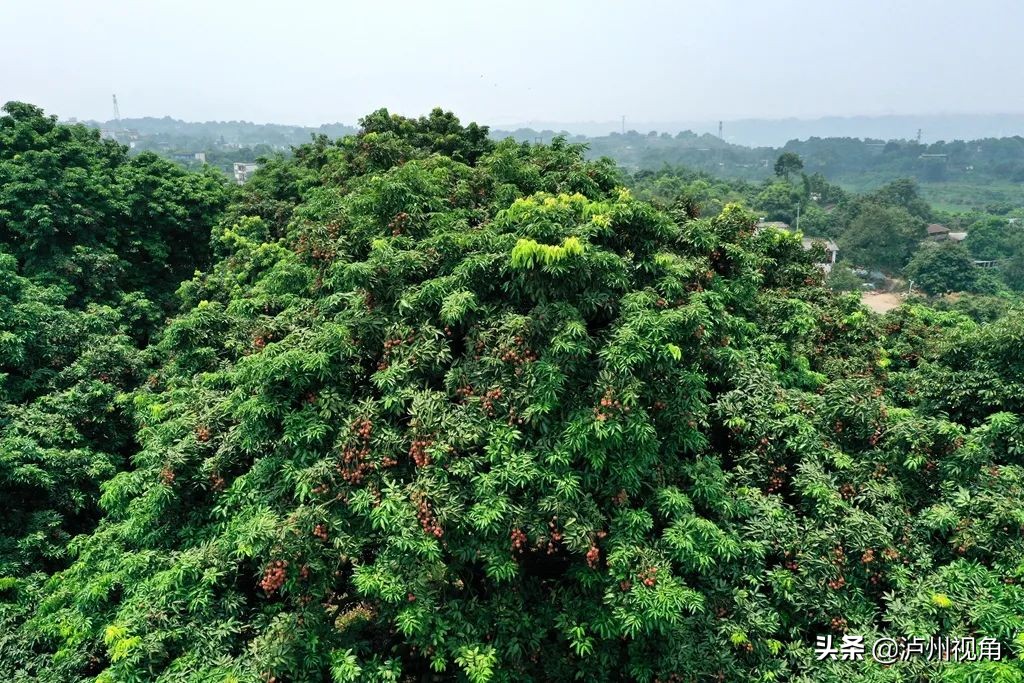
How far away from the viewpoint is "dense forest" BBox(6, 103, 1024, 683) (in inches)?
211

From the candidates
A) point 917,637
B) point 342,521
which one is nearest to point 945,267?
point 917,637

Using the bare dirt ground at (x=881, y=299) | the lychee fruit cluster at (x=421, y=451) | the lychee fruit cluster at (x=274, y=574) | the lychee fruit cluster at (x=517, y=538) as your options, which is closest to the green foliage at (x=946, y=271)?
the bare dirt ground at (x=881, y=299)

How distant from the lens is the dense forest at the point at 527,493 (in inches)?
211

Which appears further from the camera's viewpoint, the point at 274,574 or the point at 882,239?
the point at 882,239

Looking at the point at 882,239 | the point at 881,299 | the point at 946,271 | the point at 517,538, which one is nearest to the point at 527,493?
the point at 517,538

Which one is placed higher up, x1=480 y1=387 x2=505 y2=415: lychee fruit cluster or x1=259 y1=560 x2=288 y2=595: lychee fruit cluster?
x1=480 y1=387 x2=505 y2=415: lychee fruit cluster

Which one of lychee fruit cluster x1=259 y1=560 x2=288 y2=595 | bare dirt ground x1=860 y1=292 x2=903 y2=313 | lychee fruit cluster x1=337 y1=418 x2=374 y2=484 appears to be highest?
lychee fruit cluster x1=337 y1=418 x2=374 y2=484

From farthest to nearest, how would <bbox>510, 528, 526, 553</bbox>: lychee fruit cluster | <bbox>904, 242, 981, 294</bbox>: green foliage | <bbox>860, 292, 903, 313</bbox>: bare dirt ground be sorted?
<bbox>860, 292, 903, 313</bbox>: bare dirt ground → <bbox>904, 242, 981, 294</bbox>: green foliage → <bbox>510, 528, 526, 553</bbox>: lychee fruit cluster

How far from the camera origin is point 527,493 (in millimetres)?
5480

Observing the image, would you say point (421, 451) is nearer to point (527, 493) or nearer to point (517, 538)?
point (527, 493)

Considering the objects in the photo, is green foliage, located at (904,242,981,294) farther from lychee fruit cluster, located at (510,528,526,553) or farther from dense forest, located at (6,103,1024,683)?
lychee fruit cluster, located at (510,528,526,553)

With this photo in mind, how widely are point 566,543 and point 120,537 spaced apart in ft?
18.1

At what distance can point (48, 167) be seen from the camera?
45.4 ft

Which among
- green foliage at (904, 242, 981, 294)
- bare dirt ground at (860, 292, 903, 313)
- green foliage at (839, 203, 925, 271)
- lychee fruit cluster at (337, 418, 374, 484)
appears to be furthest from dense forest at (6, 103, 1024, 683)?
green foliage at (839, 203, 925, 271)
